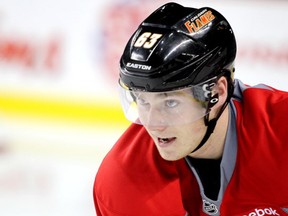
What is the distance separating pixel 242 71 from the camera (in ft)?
7.82

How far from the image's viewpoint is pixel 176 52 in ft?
4.69

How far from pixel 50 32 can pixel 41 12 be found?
11 cm

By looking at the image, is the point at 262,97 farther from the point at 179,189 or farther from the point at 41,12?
the point at 41,12

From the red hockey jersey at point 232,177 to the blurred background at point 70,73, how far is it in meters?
0.59

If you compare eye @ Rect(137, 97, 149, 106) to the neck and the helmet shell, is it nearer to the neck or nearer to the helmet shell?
the helmet shell

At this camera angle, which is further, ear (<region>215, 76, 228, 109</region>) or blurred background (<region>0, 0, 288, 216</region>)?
blurred background (<region>0, 0, 288, 216</region>)

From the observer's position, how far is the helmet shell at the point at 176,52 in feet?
4.67

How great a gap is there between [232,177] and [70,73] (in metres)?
1.09

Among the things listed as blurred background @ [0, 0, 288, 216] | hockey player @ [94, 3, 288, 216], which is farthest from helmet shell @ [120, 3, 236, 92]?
blurred background @ [0, 0, 288, 216]

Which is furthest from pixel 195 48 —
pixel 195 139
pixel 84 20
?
pixel 84 20

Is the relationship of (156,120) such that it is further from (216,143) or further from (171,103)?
(216,143)

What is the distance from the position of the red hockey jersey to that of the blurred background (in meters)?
0.59

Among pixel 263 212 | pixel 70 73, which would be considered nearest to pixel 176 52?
pixel 263 212

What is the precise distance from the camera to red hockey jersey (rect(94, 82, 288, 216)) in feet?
4.91
